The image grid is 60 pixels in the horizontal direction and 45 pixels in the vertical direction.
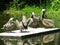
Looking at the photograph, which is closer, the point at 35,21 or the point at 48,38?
the point at 48,38

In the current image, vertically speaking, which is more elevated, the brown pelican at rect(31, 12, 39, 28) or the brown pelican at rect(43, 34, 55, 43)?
the brown pelican at rect(31, 12, 39, 28)

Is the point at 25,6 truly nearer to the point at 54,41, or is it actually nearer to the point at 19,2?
the point at 19,2

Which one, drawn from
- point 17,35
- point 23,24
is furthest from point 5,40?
point 23,24

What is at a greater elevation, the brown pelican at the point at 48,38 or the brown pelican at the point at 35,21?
the brown pelican at the point at 35,21

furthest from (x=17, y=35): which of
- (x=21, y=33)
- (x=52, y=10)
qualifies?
(x=52, y=10)

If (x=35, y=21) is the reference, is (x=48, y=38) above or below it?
below

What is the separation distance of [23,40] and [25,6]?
1782 cm

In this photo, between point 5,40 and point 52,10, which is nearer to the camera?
point 5,40

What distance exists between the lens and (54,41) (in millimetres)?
13531

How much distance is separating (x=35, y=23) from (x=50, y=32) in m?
1.47

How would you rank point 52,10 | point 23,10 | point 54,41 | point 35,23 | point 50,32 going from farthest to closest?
point 23,10 → point 52,10 → point 35,23 → point 50,32 → point 54,41

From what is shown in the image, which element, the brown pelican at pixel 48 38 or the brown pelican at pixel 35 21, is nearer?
the brown pelican at pixel 48 38

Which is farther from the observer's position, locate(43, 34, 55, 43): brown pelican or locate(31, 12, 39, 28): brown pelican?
locate(31, 12, 39, 28): brown pelican

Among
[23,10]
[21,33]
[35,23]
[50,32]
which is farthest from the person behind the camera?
[23,10]
